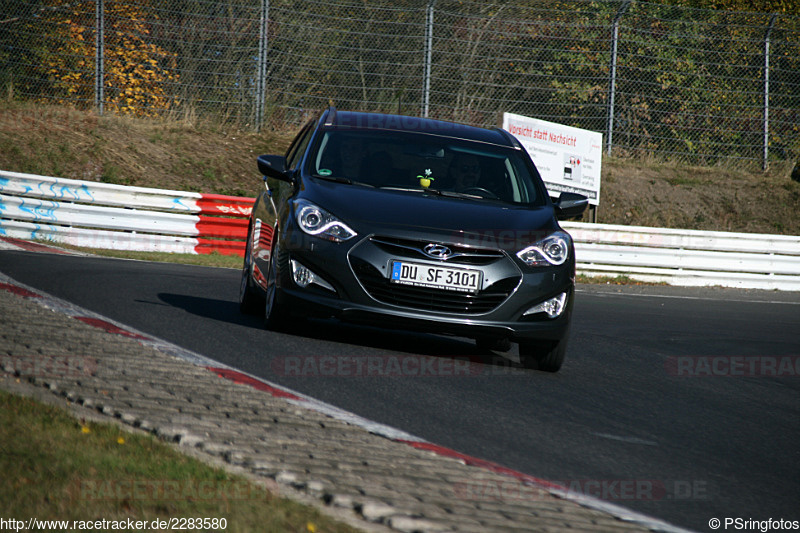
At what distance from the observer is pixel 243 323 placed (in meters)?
8.35

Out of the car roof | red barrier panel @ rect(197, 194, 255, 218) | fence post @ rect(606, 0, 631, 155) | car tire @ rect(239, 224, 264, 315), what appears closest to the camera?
the car roof

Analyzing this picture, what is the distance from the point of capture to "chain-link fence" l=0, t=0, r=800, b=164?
20531mm

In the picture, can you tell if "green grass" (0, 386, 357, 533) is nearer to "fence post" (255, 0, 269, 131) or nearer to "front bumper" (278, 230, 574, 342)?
"front bumper" (278, 230, 574, 342)

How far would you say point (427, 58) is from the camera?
21.5 m

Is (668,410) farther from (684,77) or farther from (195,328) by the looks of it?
(684,77)

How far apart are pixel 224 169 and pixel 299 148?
13.6m

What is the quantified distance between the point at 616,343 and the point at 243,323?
11.8 feet

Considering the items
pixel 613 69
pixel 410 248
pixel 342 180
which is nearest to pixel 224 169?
pixel 613 69

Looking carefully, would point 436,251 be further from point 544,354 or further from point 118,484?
point 118,484

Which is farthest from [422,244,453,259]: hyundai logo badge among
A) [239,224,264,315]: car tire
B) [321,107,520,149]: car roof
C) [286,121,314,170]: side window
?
[239,224,264,315]: car tire

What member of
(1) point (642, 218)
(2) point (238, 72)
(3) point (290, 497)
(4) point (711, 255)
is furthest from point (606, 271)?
(3) point (290, 497)

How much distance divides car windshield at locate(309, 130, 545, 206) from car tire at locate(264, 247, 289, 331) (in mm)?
826

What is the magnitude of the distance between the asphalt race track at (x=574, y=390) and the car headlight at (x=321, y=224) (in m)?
0.79

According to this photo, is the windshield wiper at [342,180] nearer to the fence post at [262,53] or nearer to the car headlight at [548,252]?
the car headlight at [548,252]
